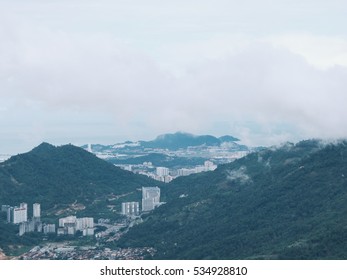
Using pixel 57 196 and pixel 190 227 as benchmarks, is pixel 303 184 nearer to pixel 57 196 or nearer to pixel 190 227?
pixel 190 227

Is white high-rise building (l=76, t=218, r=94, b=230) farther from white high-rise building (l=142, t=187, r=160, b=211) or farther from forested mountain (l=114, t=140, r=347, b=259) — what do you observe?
white high-rise building (l=142, t=187, r=160, b=211)

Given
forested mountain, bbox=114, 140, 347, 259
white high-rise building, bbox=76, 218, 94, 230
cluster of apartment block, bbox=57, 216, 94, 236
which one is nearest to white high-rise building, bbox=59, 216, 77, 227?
cluster of apartment block, bbox=57, 216, 94, 236

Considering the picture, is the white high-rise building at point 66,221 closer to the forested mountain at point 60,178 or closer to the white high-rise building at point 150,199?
the forested mountain at point 60,178

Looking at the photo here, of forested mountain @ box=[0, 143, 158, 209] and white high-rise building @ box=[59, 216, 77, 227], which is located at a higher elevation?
forested mountain @ box=[0, 143, 158, 209]

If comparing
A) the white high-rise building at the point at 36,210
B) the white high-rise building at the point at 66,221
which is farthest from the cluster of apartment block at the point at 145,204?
the white high-rise building at the point at 36,210

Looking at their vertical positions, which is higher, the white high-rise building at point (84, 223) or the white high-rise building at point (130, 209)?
the white high-rise building at point (130, 209)

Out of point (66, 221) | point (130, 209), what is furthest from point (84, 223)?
point (130, 209)

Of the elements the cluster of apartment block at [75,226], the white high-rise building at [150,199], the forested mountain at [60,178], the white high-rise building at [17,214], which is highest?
the forested mountain at [60,178]
